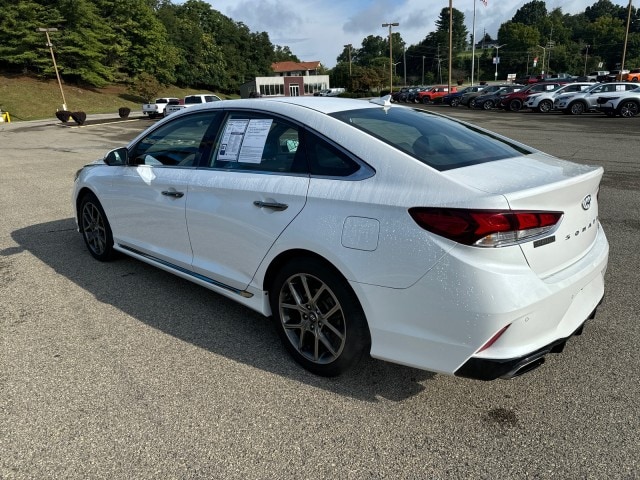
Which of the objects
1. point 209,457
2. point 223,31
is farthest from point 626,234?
point 223,31

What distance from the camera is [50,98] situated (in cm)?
5191

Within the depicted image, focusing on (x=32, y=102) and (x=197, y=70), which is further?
(x=197, y=70)

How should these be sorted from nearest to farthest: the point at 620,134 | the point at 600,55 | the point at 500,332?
the point at 500,332 → the point at 620,134 → the point at 600,55

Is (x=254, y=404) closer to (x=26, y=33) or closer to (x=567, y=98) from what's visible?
(x=567, y=98)

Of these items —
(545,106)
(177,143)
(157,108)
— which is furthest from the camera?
(157,108)

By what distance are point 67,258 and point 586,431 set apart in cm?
504

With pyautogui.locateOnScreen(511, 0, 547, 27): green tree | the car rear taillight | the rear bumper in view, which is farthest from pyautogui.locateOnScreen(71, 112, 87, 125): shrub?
pyautogui.locateOnScreen(511, 0, 547, 27): green tree

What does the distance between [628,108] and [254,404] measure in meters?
26.3

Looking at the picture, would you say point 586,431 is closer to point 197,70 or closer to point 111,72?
point 111,72

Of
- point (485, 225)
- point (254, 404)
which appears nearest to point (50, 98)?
point (254, 404)

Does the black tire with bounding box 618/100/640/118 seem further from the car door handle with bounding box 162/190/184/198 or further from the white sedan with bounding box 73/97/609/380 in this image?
the car door handle with bounding box 162/190/184/198

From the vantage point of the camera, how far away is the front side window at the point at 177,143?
11.8ft

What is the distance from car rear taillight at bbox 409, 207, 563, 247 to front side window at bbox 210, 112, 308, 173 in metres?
0.93

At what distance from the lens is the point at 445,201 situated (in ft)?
7.30
